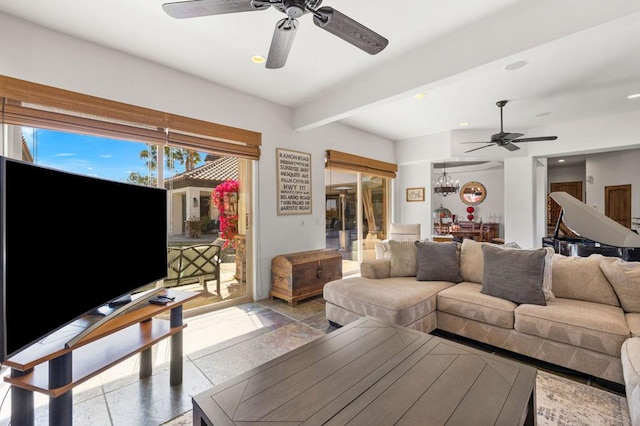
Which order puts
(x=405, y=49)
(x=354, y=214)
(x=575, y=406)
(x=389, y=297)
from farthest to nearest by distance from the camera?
(x=354, y=214)
(x=405, y=49)
(x=389, y=297)
(x=575, y=406)

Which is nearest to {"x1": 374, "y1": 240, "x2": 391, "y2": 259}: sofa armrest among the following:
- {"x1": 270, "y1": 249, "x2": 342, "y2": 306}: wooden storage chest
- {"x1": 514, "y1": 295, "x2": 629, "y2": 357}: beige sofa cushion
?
{"x1": 270, "y1": 249, "x2": 342, "y2": 306}: wooden storage chest

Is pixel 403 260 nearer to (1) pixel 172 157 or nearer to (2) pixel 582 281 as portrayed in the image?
(2) pixel 582 281

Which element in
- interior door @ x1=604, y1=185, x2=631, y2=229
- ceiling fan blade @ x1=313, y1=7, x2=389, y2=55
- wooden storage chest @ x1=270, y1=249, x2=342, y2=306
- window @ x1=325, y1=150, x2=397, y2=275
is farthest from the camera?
interior door @ x1=604, y1=185, x2=631, y2=229

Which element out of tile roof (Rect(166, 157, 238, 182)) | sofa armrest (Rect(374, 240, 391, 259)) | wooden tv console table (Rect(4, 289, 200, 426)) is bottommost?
wooden tv console table (Rect(4, 289, 200, 426))

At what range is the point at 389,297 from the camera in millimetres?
2746

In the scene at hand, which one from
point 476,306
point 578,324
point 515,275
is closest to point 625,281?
point 578,324

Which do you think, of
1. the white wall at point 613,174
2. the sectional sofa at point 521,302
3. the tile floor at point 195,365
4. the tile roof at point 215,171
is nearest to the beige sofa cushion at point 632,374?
the sectional sofa at point 521,302

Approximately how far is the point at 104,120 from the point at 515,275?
4073mm

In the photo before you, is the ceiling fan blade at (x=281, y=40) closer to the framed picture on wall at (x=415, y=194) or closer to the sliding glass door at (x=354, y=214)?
the sliding glass door at (x=354, y=214)

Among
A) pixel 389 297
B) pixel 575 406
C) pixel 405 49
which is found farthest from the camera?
pixel 405 49

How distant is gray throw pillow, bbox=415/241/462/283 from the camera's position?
325 centimetres

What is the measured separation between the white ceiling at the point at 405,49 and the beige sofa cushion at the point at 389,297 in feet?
6.61

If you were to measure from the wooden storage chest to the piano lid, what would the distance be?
3.04 metres

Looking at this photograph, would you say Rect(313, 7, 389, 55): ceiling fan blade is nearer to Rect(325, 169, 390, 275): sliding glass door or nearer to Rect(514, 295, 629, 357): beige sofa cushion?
Rect(514, 295, 629, 357): beige sofa cushion
